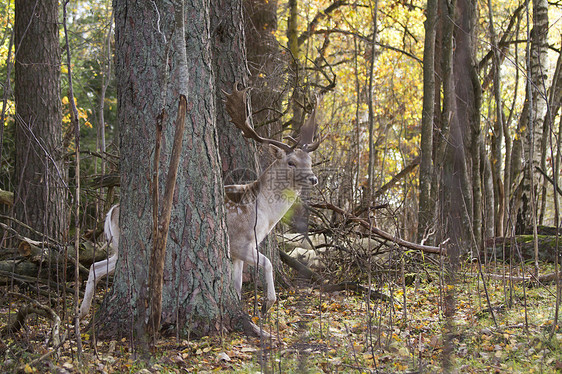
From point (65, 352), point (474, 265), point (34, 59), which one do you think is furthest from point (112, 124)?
point (65, 352)

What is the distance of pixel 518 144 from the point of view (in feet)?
44.6

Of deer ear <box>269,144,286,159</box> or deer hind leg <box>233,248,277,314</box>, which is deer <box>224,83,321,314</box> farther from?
deer hind leg <box>233,248,277,314</box>

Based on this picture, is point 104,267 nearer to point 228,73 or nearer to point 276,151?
point 276,151

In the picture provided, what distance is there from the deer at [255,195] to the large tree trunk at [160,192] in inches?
57.2

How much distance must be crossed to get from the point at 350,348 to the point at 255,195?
2847 millimetres

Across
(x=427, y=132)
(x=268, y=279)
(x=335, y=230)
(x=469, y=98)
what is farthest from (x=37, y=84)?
(x=469, y=98)

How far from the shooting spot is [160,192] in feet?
16.7

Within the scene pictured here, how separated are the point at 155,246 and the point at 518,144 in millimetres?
11459

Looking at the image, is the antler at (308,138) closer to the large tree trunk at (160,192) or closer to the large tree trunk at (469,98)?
the large tree trunk at (160,192)

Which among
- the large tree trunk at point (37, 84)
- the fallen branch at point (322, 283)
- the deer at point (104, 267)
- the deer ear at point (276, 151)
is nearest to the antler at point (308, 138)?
the deer ear at point (276, 151)

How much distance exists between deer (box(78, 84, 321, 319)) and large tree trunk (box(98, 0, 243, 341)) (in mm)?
1453

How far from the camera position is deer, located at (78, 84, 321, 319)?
679 centimetres

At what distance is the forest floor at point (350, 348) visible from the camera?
4.29 m

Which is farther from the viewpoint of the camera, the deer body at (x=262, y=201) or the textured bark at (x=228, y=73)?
the textured bark at (x=228, y=73)
